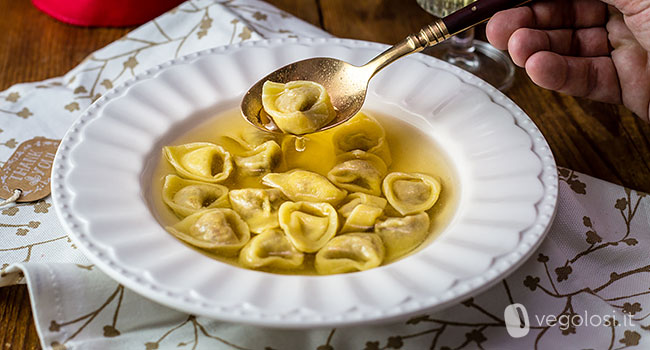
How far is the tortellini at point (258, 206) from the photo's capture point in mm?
1660

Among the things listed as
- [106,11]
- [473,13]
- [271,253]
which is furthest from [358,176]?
[106,11]

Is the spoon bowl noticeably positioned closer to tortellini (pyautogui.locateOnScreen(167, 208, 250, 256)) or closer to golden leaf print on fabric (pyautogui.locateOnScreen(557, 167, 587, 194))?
tortellini (pyautogui.locateOnScreen(167, 208, 250, 256))

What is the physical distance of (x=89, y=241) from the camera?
1338 millimetres

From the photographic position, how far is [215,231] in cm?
156

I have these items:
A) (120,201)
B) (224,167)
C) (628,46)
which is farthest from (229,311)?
(628,46)

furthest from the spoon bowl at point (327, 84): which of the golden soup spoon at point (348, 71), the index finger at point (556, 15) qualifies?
the index finger at point (556, 15)

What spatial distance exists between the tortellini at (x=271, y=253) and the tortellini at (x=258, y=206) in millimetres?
55

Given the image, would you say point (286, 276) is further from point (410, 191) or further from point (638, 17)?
point (638, 17)

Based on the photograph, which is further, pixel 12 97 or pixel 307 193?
pixel 12 97

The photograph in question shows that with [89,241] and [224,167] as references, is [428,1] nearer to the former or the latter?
[224,167]

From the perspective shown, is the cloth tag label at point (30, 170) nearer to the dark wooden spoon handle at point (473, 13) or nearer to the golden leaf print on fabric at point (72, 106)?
the golden leaf print on fabric at point (72, 106)

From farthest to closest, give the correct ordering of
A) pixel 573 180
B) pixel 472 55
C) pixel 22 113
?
pixel 472 55 → pixel 22 113 → pixel 573 180

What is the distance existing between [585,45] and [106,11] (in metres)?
1.81

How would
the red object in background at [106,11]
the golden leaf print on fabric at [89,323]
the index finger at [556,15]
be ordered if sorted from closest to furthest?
the golden leaf print on fabric at [89,323], the index finger at [556,15], the red object in background at [106,11]
